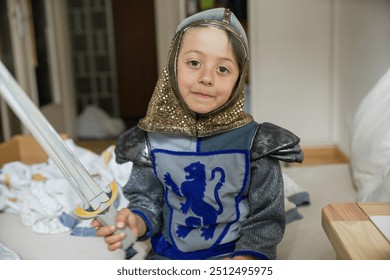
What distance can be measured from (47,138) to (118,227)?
0.13m

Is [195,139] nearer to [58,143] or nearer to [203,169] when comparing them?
[203,169]

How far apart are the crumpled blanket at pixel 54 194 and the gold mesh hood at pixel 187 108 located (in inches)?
7.7

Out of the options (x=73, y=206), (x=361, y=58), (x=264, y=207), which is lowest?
(x=73, y=206)

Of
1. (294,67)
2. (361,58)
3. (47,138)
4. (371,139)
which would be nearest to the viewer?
(47,138)

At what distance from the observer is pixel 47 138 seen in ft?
1.25

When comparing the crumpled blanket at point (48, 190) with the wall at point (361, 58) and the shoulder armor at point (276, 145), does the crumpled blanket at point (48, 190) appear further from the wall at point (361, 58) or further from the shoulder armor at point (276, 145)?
the wall at point (361, 58)

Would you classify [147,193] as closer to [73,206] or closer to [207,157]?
[207,157]

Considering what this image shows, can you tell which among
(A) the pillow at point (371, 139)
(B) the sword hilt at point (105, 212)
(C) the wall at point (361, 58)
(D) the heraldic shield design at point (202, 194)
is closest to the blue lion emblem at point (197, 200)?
(D) the heraldic shield design at point (202, 194)

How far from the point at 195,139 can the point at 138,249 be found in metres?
0.17

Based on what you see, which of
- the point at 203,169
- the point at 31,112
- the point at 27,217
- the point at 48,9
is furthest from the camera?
the point at 48,9

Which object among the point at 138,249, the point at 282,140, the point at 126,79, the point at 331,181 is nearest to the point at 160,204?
the point at 138,249

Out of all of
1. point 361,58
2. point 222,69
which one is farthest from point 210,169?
point 361,58

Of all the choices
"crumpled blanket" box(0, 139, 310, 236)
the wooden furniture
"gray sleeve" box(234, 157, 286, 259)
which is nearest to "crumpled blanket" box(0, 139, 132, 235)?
"crumpled blanket" box(0, 139, 310, 236)

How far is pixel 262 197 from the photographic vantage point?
1.78 feet
